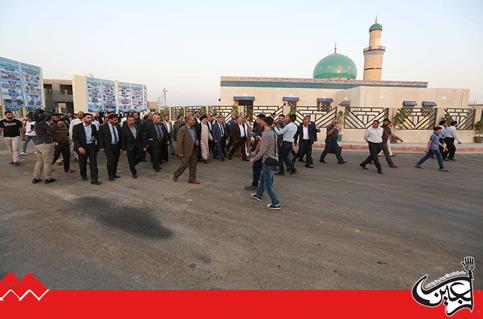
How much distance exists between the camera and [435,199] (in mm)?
6062

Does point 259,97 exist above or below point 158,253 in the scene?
above

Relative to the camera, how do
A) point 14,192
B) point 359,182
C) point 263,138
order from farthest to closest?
1. point 359,182
2. point 14,192
3. point 263,138

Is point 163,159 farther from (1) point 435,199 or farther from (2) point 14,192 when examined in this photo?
(1) point 435,199

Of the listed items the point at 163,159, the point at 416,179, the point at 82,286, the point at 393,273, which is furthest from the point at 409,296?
the point at 163,159

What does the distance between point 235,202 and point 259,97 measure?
87.7 ft

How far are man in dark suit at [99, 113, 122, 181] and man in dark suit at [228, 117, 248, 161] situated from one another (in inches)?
171

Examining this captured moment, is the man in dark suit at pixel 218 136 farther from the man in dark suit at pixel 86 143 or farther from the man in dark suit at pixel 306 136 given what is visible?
the man in dark suit at pixel 86 143

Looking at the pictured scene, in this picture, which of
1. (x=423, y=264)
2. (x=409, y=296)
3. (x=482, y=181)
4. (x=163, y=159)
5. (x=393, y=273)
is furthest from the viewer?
(x=163, y=159)

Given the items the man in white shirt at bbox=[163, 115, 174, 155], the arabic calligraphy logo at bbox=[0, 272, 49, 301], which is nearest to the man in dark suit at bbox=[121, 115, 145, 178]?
the man in white shirt at bbox=[163, 115, 174, 155]

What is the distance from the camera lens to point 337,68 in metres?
39.9

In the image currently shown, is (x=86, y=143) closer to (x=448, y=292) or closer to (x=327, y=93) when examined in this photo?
(x=448, y=292)

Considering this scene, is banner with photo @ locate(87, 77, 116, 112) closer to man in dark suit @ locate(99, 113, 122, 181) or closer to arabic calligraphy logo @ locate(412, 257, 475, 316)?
man in dark suit @ locate(99, 113, 122, 181)

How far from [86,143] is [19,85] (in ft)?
38.9

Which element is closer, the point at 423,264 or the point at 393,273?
the point at 393,273
